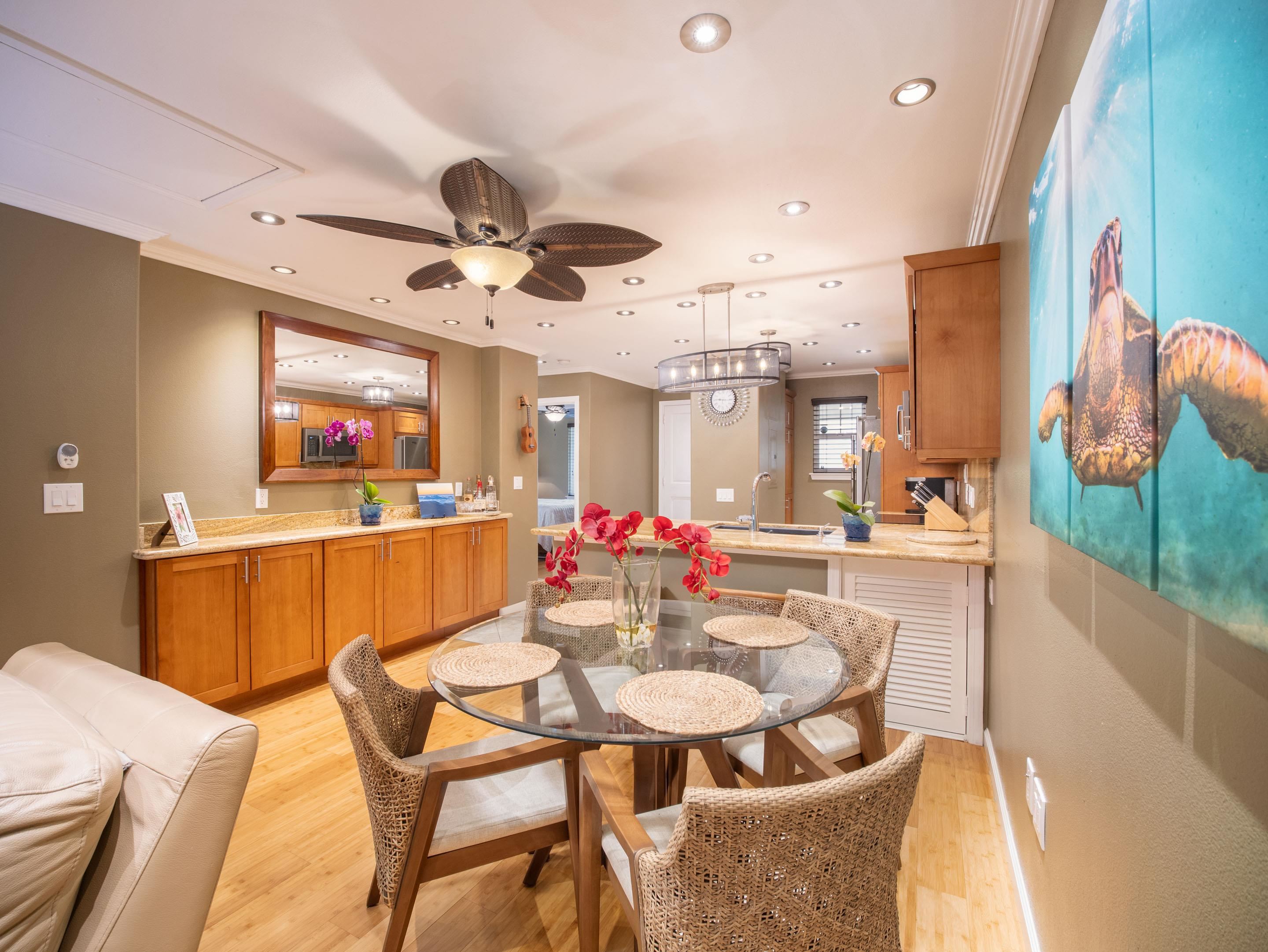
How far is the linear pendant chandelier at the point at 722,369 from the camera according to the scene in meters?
3.22

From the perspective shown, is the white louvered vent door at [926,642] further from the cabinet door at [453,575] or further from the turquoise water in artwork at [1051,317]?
the cabinet door at [453,575]

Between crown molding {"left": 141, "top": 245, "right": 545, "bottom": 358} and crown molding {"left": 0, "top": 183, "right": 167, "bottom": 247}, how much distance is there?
0.31 metres

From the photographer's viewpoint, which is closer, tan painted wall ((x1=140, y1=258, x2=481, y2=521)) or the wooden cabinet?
tan painted wall ((x1=140, y1=258, x2=481, y2=521))

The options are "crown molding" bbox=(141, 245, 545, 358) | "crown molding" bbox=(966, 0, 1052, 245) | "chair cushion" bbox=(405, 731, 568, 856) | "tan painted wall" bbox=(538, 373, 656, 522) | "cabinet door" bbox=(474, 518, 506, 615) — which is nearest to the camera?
"chair cushion" bbox=(405, 731, 568, 856)

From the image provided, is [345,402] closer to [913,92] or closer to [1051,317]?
[913,92]

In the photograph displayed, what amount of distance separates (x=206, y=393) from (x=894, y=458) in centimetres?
545

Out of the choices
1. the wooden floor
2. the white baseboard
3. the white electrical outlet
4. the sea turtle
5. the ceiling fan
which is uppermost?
the ceiling fan

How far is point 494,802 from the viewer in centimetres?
142

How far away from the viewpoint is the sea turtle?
1.51ft

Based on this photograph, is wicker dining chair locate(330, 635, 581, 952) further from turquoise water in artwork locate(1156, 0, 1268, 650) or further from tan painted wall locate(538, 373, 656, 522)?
tan painted wall locate(538, 373, 656, 522)

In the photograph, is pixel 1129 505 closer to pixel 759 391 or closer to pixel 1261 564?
pixel 1261 564

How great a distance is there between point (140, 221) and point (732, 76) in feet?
8.98

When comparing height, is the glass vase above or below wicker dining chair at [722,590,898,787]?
above

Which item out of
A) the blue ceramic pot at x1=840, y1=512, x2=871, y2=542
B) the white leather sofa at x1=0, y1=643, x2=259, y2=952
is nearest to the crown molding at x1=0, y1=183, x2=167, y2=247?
the white leather sofa at x1=0, y1=643, x2=259, y2=952
